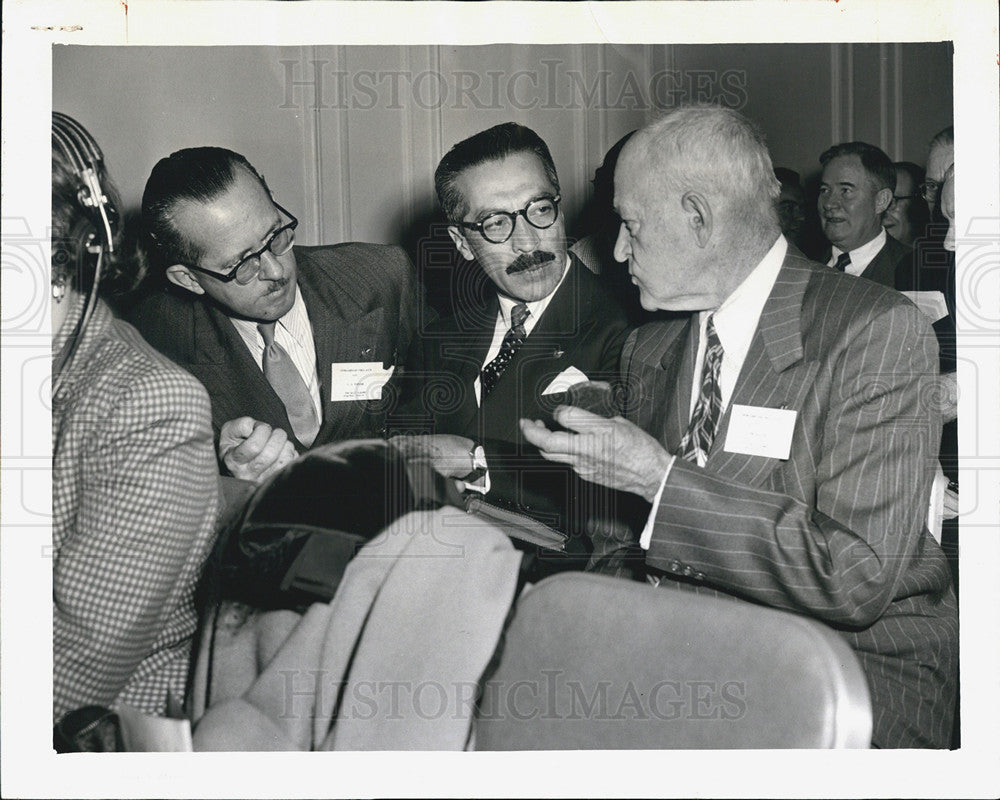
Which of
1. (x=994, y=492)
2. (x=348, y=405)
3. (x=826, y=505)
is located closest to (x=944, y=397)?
(x=994, y=492)

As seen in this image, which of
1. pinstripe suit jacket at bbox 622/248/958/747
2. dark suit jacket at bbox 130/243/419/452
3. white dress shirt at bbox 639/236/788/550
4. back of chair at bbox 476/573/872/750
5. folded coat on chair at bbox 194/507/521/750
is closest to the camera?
back of chair at bbox 476/573/872/750

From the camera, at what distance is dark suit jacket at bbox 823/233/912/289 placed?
2.27 metres

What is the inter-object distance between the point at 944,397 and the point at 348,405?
1.41m

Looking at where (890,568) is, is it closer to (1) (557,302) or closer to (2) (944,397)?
(2) (944,397)

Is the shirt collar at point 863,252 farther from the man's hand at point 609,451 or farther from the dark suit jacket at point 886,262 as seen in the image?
the man's hand at point 609,451

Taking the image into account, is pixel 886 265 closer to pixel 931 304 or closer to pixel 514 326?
pixel 931 304

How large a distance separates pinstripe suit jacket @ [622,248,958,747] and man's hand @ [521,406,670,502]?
0.05 meters

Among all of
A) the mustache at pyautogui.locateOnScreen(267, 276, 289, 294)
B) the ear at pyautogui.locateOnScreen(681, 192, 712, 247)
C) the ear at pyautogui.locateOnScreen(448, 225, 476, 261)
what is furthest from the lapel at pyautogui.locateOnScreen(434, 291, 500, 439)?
the ear at pyautogui.locateOnScreen(681, 192, 712, 247)

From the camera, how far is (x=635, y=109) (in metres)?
2.32

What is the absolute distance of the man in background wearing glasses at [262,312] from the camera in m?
2.34

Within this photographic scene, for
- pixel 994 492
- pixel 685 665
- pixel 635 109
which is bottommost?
pixel 685 665

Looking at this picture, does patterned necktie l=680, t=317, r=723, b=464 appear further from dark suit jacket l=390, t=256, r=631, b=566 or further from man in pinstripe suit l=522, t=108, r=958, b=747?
dark suit jacket l=390, t=256, r=631, b=566

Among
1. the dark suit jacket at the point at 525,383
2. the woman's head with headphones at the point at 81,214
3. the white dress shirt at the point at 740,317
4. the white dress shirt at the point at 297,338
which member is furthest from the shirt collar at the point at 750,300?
the woman's head with headphones at the point at 81,214

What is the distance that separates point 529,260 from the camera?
235cm
